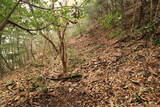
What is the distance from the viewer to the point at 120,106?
2674 millimetres

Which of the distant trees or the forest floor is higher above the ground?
the distant trees

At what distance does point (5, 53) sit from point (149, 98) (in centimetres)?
940

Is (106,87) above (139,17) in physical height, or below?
below

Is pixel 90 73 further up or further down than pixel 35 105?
further up

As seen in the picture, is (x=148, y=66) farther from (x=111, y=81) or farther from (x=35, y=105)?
(x=35, y=105)

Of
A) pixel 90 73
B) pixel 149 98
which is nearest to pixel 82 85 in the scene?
pixel 90 73

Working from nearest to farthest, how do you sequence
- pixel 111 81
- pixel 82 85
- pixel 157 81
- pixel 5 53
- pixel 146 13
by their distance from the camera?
pixel 157 81 → pixel 111 81 → pixel 82 85 → pixel 146 13 → pixel 5 53

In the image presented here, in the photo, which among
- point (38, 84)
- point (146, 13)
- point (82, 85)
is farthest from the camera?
point (146, 13)

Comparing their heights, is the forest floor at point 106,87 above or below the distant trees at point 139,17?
below

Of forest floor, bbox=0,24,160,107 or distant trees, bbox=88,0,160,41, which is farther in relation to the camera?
distant trees, bbox=88,0,160,41

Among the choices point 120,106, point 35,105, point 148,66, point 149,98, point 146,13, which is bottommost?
point 35,105

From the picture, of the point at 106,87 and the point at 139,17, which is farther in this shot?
the point at 139,17

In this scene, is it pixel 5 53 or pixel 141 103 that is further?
pixel 5 53

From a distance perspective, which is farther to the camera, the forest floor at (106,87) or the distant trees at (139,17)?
the distant trees at (139,17)
